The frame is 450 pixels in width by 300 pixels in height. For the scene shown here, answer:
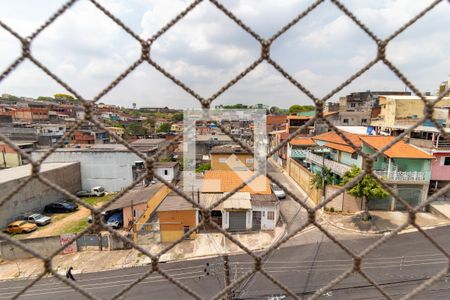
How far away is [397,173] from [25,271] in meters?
9.45

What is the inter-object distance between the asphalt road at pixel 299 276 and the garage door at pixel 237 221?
1.21 meters

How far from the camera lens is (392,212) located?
704 centimetres

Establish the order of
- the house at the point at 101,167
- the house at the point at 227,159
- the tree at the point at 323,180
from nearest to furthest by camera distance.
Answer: the tree at the point at 323,180, the house at the point at 227,159, the house at the point at 101,167

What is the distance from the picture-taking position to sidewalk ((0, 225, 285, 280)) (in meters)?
5.56

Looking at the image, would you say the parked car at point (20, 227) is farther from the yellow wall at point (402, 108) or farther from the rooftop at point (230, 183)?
the yellow wall at point (402, 108)

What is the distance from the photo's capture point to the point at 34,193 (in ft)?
28.0

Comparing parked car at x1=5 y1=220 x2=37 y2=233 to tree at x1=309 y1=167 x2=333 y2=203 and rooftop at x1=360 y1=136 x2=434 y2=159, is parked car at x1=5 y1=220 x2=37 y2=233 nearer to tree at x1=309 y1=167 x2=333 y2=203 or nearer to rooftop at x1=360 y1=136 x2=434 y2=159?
tree at x1=309 y1=167 x2=333 y2=203

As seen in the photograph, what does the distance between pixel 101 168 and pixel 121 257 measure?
600 centimetres

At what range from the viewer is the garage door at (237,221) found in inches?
264

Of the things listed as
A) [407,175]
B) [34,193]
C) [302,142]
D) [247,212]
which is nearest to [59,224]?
[34,193]

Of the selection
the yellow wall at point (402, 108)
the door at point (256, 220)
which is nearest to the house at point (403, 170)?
the yellow wall at point (402, 108)

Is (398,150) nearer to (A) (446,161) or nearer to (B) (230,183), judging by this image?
(A) (446,161)

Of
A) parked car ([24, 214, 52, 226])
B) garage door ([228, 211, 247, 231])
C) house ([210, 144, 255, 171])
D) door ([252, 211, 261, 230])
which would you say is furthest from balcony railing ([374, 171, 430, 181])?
parked car ([24, 214, 52, 226])

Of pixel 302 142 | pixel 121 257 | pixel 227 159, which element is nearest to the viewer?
pixel 121 257
